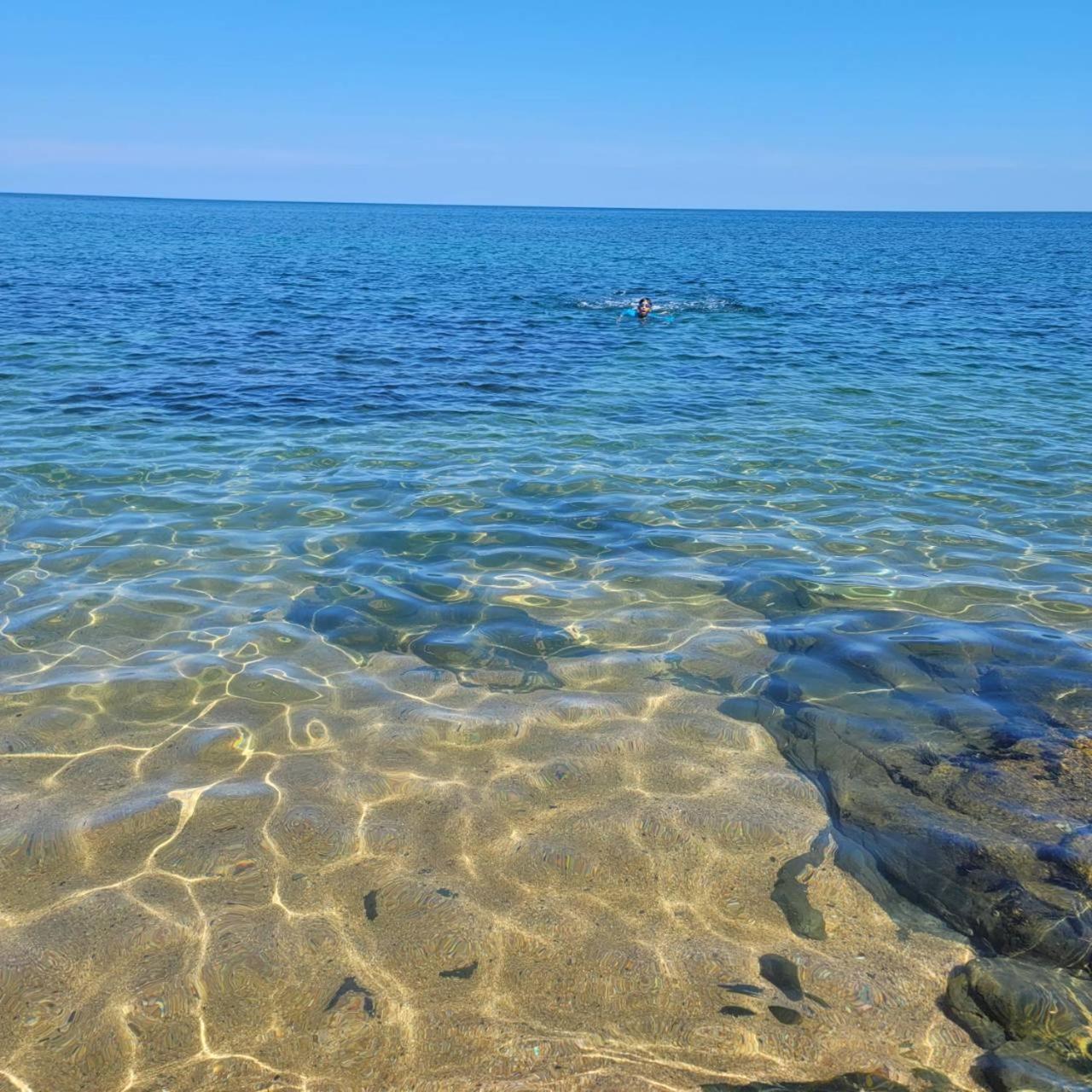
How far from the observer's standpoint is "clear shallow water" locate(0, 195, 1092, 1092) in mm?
3645

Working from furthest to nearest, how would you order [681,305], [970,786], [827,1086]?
[681,305]
[970,786]
[827,1086]

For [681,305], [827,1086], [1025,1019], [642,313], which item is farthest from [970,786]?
[681,305]

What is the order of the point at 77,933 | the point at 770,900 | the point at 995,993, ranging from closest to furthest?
the point at 995,993, the point at 77,933, the point at 770,900

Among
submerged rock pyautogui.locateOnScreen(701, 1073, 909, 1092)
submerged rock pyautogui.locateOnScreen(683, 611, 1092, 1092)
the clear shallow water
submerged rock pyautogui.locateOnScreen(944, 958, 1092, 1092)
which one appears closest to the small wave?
the clear shallow water

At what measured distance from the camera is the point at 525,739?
5699 mm

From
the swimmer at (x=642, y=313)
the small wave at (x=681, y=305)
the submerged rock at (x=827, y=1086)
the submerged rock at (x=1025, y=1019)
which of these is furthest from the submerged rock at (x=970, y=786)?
the small wave at (x=681, y=305)

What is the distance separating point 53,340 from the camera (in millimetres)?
20594

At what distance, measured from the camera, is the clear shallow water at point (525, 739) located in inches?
143

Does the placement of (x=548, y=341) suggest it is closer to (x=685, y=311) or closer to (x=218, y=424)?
(x=685, y=311)

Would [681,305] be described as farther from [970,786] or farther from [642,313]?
[970,786]

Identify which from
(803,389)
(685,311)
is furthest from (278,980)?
(685,311)

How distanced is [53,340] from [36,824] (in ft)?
63.9

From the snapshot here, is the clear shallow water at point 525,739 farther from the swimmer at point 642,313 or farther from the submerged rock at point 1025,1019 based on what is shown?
the swimmer at point 642,313

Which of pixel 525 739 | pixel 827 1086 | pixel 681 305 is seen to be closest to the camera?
pixel 827 1086
